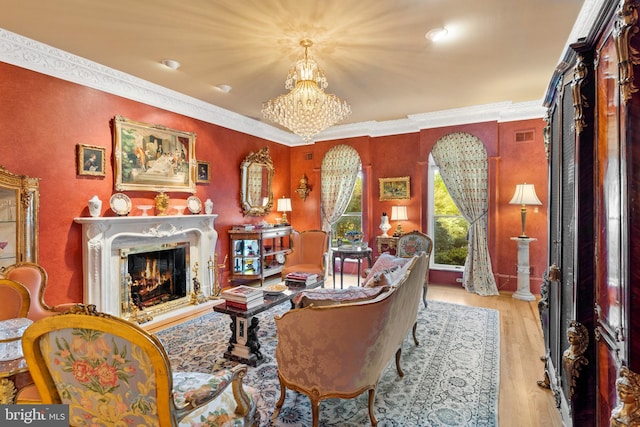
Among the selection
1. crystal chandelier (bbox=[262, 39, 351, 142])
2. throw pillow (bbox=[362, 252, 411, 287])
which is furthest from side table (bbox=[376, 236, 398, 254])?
crystal chandelier (bbox=[262, 39, 351, 142])

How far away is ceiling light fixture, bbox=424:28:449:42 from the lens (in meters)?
2.82

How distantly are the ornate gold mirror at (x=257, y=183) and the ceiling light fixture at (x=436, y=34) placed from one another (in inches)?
145

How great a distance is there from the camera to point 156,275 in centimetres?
440

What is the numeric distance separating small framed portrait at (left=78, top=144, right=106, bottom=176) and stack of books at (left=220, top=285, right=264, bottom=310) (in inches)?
89.8

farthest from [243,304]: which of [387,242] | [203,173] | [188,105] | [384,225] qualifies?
[384,225]

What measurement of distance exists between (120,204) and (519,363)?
4675mm

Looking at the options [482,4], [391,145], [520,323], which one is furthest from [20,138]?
[520,323]

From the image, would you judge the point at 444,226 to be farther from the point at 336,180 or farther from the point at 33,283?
the point at 33,283

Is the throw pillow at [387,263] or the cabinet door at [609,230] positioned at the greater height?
the cabinet door at [609,230]

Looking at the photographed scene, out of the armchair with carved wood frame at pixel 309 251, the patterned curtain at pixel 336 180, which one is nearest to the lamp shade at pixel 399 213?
the patterned curtain at pixel 336 180

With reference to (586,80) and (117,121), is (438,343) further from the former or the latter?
(117,121)

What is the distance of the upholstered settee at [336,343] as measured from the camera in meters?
1.79

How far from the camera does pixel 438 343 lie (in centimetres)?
326

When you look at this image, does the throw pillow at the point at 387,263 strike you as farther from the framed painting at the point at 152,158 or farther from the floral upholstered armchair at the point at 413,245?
the framed painting at the point at 152,158
